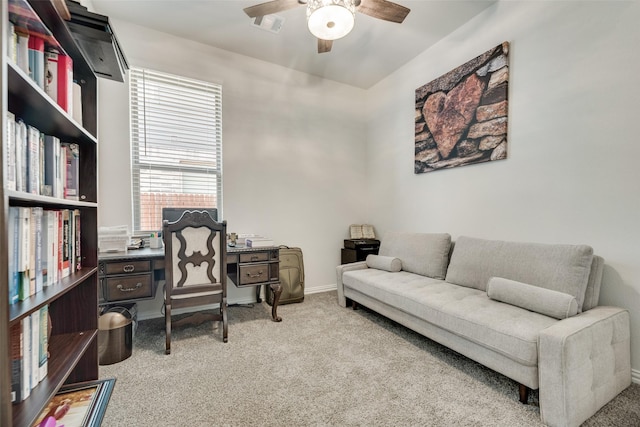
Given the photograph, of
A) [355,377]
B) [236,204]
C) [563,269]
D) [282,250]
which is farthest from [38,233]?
[563,269]

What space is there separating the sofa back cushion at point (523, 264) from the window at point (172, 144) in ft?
8.66

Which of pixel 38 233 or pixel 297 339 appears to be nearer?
pixel 38 233

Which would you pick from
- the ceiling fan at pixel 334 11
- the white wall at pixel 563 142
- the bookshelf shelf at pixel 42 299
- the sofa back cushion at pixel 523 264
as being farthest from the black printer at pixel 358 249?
the bookshelf shelf at pixel 42 299

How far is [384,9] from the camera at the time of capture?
6.75 feet

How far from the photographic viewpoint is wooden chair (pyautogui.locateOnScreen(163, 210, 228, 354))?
7.10 feet

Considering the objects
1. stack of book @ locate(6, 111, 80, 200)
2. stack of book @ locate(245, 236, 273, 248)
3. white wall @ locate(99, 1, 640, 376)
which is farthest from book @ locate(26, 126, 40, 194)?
white wall @ locate(99, 1, 640, 376)

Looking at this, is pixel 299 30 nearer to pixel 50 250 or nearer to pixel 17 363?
pixel 50 250

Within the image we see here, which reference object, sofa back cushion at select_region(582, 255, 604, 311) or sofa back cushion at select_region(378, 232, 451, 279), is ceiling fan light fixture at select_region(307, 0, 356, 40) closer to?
sofa back cushion at select_region(378, 232, 451, 279)

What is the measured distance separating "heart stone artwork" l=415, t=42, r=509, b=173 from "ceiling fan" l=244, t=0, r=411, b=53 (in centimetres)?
102

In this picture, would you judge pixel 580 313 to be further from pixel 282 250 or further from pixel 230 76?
pixel 230 76

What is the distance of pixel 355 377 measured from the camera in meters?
1.82

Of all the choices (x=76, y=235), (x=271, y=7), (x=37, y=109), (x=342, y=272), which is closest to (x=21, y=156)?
(x=37, y=109)

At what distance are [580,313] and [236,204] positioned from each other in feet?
10.3

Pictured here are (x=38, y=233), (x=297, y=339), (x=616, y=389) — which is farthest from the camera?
(x=297, y=339)
